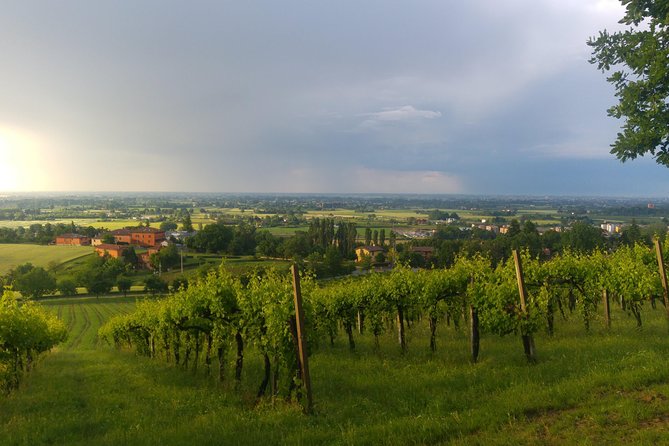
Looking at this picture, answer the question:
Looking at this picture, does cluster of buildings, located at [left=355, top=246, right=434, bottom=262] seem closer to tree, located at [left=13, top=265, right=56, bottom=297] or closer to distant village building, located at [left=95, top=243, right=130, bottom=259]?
distant village building, located at [left=95, top=243, right=130, bottom=259]

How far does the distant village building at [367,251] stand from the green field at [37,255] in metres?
62.0

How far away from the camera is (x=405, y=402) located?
7.80 m

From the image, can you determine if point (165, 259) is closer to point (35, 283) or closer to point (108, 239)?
point (35, 283)

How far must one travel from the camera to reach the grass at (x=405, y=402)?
20.1ft

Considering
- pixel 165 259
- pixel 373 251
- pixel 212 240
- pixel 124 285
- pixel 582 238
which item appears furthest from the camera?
pixel 212 240

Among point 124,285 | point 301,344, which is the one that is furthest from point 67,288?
point 301,344

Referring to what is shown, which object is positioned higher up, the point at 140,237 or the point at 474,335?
the point at 474,335

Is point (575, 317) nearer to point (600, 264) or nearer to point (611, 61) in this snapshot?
point (600, 264)

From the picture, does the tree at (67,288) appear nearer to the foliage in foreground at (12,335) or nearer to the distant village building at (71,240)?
the distant village building at (71,240)

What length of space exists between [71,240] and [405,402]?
130m

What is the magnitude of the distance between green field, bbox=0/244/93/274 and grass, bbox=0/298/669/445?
8555 cm

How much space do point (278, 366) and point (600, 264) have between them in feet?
45.5

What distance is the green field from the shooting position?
8112 centimetres

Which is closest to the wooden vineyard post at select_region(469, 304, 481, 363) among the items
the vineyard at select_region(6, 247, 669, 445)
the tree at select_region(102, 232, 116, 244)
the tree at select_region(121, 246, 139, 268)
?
the vineyard at select_region(6, 247, 669, 445)
